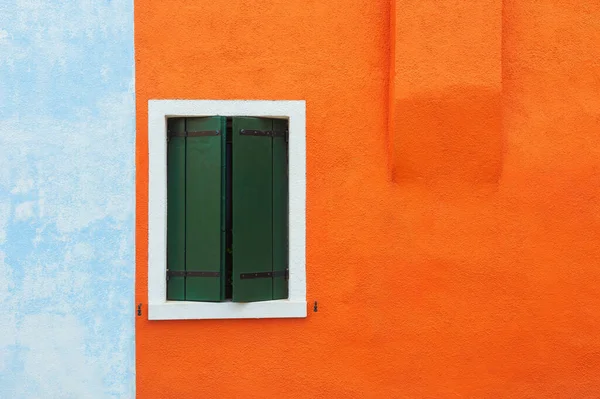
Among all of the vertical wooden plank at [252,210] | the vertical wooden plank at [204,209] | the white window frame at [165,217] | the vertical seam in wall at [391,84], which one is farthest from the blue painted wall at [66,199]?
the vertical seam in wall at [391,84]

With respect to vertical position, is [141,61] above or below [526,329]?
above

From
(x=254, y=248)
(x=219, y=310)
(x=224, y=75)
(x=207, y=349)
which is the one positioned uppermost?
(x=224, y=75)

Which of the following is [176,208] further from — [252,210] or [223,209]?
[252,210]

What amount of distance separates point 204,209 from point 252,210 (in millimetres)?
378

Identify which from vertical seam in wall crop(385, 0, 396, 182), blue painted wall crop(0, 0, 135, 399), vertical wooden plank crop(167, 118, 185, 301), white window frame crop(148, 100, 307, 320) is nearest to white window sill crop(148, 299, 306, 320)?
white window frame crop(148, 100, 307, 320)

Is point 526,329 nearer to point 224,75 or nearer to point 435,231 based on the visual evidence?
point 435,231

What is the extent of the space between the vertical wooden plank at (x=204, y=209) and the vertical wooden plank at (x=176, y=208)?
4 centimetres

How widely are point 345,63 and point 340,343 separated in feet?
7.29

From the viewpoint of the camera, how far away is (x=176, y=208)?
5.11m

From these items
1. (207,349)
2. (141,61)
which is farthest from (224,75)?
(207,349)

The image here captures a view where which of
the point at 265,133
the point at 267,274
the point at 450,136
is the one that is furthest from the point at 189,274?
the point at 450,136

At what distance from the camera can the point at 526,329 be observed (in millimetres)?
5164

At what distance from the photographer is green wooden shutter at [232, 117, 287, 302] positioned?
16.4ft

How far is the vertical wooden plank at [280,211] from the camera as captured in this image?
16.9 ft
